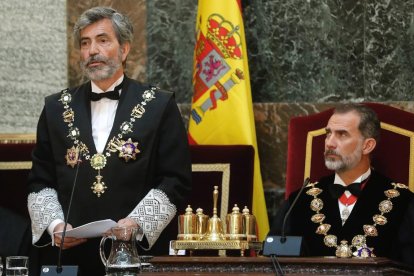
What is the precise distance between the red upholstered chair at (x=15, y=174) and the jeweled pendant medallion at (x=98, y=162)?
3.54 feet

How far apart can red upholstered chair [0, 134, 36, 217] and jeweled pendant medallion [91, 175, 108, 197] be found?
3.54 feet

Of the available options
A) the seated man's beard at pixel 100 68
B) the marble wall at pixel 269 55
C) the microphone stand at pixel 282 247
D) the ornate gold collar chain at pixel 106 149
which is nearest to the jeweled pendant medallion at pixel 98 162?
the ornate gold collar chain at pixel 106 149

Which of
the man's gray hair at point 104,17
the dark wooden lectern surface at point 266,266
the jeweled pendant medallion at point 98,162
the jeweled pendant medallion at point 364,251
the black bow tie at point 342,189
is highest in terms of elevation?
the man's gray hair at point 104,17

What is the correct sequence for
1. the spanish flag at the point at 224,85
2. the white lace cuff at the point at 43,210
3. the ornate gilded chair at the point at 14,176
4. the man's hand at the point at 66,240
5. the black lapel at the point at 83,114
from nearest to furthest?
the man's hand at the point at 66,240 → the white lace cuff at the point at 43,210 → the black lapel at the point at 83,114 → the ornate gilded chair at the point at 14,176 → the spanish flag at the point at 224,85

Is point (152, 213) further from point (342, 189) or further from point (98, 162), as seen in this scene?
point (342, 189)

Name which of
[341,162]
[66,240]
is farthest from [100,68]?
[341,162]

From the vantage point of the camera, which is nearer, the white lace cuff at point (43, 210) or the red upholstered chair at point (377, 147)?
the white lace cuff at point (43, 210)

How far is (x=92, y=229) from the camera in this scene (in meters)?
4.89

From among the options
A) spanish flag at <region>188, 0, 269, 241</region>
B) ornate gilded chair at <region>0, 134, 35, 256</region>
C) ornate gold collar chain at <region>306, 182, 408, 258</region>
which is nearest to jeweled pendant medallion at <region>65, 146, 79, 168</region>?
ornate gilded chair at <region>0, 134, 35, 256</region>

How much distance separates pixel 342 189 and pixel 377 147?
34 centimetres

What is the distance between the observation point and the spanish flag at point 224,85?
21.9 feet

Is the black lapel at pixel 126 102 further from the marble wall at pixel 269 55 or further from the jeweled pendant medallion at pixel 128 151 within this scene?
the marble wall at pixel 269 55

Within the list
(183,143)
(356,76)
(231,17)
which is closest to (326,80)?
(356,76)

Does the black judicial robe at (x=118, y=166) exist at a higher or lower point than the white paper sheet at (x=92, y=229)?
higher
